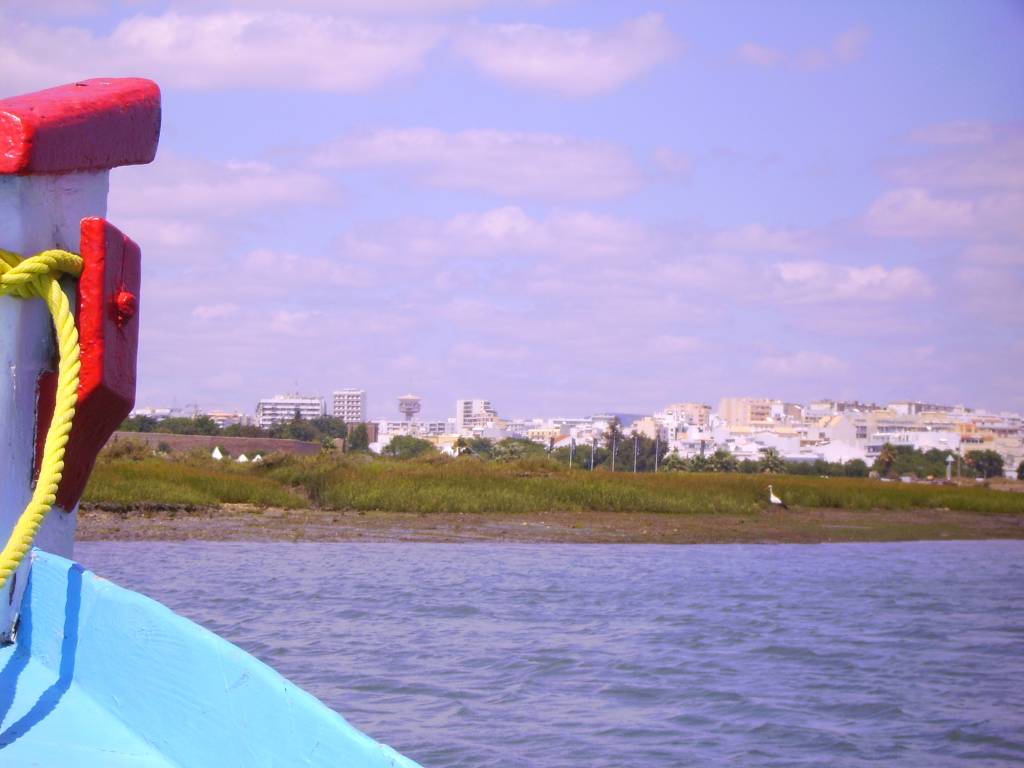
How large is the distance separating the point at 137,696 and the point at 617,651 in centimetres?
777

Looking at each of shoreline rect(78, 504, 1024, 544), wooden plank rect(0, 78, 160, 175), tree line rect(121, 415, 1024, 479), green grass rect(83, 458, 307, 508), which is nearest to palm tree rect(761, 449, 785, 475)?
tree line rect(121, 415, 1024, 479)

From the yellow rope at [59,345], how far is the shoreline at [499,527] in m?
16.7

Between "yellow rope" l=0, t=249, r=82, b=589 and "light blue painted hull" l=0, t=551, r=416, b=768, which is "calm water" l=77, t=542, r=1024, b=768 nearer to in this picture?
"light blue painted hull" l=0, t=551, r=416, b=768

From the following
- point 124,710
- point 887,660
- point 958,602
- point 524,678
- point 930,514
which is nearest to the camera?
point 124,710

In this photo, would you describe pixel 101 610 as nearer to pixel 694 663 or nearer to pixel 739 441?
pixel 694 663

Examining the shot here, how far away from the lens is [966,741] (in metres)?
7.18

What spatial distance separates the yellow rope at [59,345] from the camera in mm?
1682

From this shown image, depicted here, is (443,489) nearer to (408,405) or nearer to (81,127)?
(81,127)

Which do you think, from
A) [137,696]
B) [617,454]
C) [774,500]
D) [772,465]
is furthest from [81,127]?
[617,454]

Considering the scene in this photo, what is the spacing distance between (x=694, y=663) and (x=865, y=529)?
2091 centimetres

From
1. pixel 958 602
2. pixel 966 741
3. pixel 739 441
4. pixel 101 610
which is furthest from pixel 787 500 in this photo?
pixel 739 441

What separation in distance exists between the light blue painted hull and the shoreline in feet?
54.1

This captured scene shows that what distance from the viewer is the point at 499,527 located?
23.3 metres

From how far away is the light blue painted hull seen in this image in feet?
5.23
